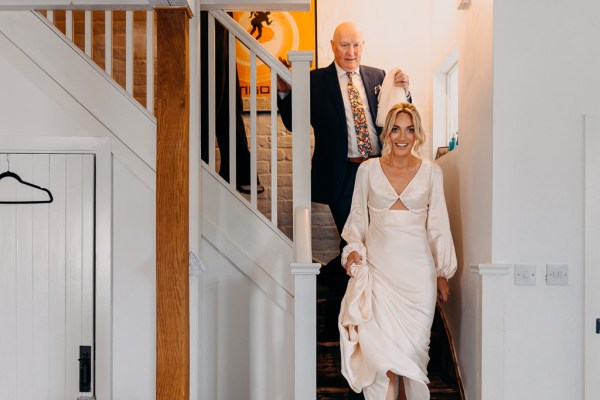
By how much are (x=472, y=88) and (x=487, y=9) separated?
20.3 inches

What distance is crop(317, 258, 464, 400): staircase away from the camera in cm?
402

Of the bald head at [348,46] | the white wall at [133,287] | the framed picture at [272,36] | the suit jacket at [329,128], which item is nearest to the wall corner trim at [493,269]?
the suit jacket at [329,128]

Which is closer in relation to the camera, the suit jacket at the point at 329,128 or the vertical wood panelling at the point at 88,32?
the vertical wood panelling at the point at 88,32

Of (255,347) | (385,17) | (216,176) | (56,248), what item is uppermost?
(385,17)

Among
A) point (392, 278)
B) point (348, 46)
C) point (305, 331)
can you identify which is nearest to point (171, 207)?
point (305, 331)

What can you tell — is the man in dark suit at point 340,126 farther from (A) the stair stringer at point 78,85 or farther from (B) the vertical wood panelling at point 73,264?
(B) the vertical wood panelling at point 73,264

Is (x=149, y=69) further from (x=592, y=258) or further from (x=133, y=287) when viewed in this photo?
(x=592, y=258)

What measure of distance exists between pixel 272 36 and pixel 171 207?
113 inches

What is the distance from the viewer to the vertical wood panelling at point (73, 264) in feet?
13.4

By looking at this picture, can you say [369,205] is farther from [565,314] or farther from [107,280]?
[107,280]

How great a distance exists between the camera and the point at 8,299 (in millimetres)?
4074

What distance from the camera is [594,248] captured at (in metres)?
3.62

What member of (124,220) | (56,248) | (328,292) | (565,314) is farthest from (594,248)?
(56,248)

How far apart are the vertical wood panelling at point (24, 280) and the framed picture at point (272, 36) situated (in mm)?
2063
